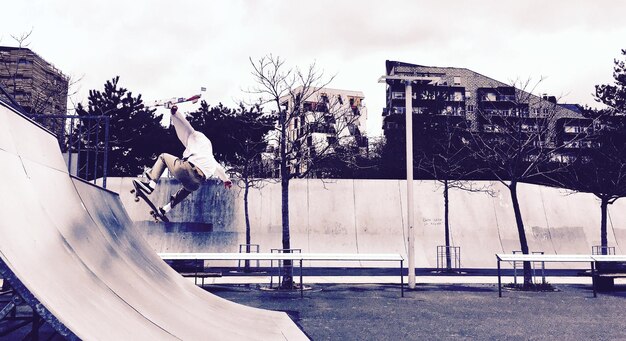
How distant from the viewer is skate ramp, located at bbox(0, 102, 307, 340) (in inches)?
114

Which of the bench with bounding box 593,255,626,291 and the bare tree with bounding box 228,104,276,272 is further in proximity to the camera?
the bare tree with bounding box 228,104,276,272

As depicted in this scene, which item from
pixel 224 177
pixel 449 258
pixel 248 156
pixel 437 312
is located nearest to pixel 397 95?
pixel 248 156

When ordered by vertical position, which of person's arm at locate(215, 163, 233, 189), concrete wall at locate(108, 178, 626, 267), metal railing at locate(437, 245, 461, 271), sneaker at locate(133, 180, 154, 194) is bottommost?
metal railing at locate(437, 245, 461, 271)

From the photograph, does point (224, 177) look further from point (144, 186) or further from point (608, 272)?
point (608, 272)

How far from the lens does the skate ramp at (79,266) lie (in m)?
2.91

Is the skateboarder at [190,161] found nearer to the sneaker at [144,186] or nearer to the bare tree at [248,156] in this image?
the sneaker at [144,186]

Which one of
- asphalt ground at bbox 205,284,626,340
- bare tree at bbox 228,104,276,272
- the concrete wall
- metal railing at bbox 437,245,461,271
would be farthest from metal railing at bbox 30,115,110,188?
metal railing at bbox 437,245,461,271

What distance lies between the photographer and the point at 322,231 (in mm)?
23578

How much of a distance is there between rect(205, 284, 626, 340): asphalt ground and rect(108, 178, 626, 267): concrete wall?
317 inches

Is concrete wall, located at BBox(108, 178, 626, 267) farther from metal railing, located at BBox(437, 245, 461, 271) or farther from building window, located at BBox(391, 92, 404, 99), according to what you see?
building window, located at BBox(391, 92, 404, 99)

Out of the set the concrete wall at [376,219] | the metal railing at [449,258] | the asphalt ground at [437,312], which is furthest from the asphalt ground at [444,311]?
the concrete wall at [376,219]

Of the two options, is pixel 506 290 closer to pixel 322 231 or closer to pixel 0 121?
pixel 322 231

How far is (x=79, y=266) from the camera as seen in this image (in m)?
3.82

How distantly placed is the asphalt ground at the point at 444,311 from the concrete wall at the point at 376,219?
8.05 meters
